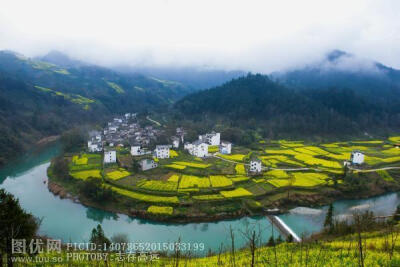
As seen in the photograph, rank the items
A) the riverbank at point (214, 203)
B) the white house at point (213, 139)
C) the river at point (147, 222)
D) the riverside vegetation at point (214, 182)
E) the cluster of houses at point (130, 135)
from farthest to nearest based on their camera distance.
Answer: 1. the white house at point (213, 139)
2. the cluster of houses at point (130, 135)
3. the riverside vegetation at point (214, 182)
4. the riverbank at point (214, 203)
5. the river at point (147, 222)

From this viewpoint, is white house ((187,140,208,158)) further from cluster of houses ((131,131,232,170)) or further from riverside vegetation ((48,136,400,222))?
riverside vegetation ((48,136,400,222))

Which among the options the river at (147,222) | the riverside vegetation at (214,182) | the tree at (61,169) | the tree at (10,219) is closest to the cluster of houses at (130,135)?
the riverside vegetation at (214,182)

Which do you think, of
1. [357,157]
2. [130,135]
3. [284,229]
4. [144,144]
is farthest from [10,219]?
[130,135]

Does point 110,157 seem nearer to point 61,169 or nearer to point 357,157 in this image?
point 61,169

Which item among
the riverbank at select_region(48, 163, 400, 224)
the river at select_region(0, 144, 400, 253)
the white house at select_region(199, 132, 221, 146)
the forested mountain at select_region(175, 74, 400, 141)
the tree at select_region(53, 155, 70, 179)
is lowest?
the river at select_region(0, 144, 400, 253)

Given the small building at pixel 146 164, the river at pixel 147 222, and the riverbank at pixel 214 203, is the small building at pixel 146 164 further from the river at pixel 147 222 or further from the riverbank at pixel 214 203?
the river at pixel 147 222

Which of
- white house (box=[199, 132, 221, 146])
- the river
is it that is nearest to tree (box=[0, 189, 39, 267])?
the river

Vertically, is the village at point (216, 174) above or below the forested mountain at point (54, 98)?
below
